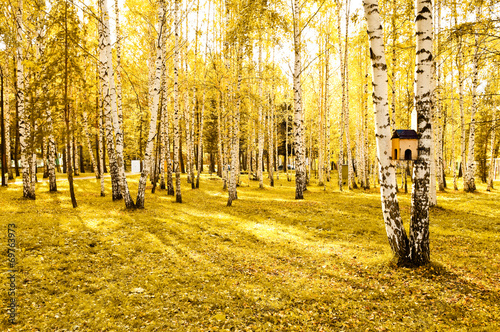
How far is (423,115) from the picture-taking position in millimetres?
5281

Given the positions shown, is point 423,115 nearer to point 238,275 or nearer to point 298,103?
point 238,275

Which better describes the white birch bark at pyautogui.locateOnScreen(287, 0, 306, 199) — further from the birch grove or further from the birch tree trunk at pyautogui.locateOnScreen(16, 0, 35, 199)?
the birch tree trunk at pyautogui.locateOnScreen(16, 0, 35, 199)

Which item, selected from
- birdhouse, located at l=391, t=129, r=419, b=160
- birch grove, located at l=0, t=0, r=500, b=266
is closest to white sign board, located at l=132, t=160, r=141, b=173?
birch grove, located at l=0, t=0, r=500, b=266

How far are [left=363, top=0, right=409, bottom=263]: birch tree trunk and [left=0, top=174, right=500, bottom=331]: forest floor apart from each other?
0.87m

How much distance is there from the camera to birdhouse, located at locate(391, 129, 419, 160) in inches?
211

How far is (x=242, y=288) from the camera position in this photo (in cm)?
501

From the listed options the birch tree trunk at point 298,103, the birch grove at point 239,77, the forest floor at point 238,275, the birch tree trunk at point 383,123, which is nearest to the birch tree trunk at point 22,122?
the birch grove at point 239,77

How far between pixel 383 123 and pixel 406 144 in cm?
63

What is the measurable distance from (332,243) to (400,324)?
372 cm

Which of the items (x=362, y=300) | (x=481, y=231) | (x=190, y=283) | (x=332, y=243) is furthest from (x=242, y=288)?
(x=481, y=231)

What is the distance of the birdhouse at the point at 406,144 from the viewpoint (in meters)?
5.36

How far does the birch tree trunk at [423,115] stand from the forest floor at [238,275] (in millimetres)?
1064

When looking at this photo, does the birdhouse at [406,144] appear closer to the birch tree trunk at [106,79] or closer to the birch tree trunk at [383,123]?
the birch tree trunk at [383,123]

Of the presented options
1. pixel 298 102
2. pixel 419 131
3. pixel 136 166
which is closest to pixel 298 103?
pixel 298 102
